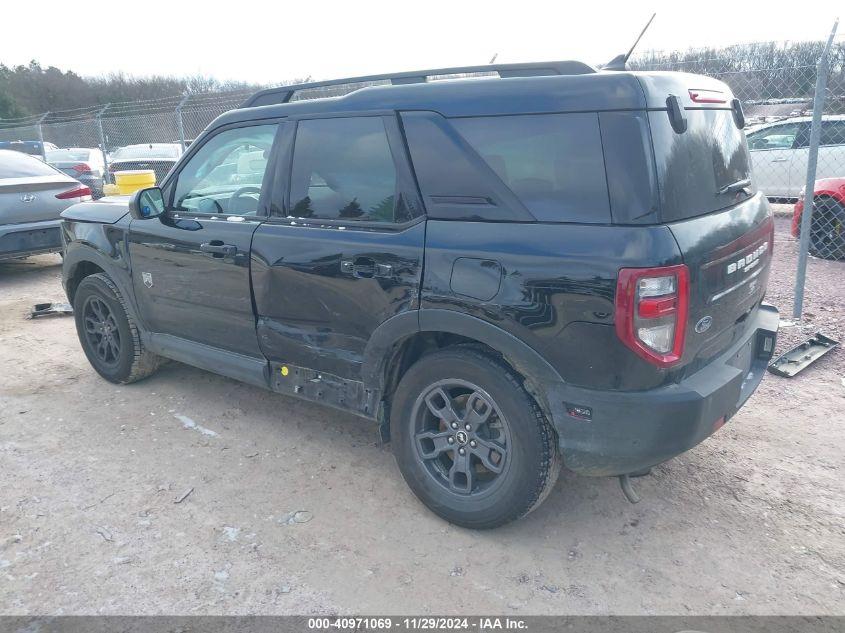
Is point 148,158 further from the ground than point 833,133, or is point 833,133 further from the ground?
point 833,133

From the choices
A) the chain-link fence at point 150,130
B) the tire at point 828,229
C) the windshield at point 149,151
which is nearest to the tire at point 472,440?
the tire at point 828,229

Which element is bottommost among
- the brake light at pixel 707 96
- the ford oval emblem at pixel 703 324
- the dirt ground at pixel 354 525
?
the dirt ground at pixel 354 525

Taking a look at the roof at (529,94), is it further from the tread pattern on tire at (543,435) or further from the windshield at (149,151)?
the windshield at (149,151)

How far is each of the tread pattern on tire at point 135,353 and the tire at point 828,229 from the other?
7287mm

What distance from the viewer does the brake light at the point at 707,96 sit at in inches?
106

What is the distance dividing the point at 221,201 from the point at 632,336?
105 inches

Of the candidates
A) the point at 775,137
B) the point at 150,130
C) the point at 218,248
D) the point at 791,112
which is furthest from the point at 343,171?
the point at 150,130

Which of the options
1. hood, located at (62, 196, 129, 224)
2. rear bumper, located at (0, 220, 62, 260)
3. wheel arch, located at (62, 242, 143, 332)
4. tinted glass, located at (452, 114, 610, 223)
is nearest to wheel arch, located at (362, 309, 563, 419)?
tinted glass, located at (452, 114, 610, 223)

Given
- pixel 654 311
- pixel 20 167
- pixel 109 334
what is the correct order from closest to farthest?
pixel 654 311, pixel 109 334, pixel 20 167

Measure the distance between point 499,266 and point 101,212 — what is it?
332cm

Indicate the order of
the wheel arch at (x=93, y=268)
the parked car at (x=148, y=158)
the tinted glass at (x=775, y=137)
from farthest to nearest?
the parked car at (x=148, y=158), the tinted glass at (x=775, y=137), the wheel arch at (x=93, y=268)

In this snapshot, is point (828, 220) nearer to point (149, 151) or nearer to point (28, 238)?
point (28, 238)

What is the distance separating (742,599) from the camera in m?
2.54

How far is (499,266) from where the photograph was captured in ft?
8.57
